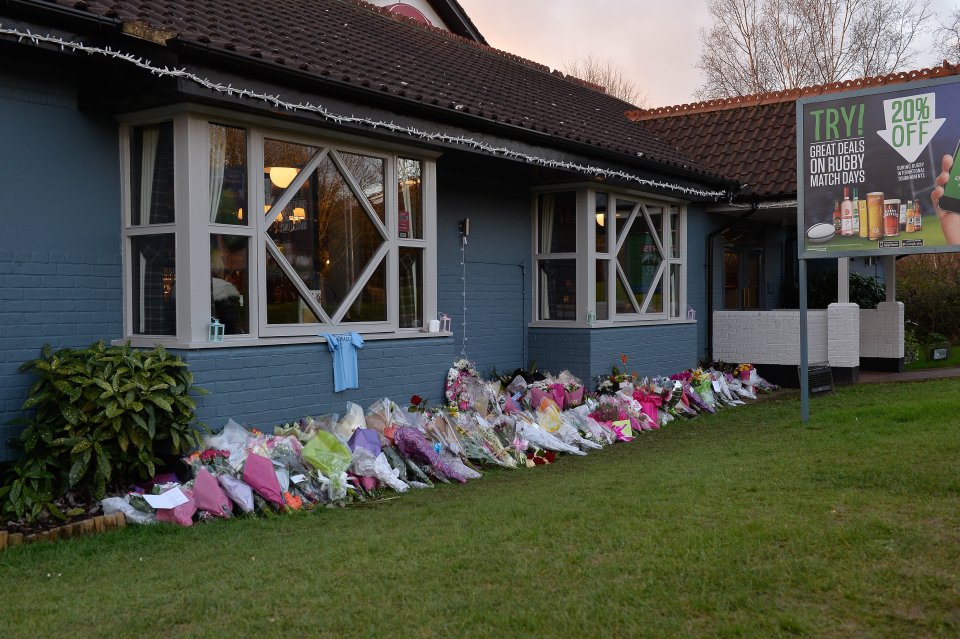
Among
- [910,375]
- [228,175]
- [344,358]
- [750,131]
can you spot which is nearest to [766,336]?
[910,375]

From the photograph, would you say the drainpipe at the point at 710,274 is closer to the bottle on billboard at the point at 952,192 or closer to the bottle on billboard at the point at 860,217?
the bottle on billboard at the point at 860,217

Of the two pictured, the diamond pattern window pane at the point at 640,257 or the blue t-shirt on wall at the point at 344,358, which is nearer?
the blue t-shirt on wall at the point at 344,358

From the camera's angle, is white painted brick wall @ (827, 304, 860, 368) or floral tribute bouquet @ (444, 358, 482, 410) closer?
floral tribute bouquet @ (444, 358, 482, 410)

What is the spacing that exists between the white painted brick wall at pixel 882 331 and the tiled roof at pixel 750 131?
292 cm

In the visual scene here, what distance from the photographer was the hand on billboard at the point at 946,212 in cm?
808

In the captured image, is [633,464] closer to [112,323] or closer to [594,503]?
[594,503]

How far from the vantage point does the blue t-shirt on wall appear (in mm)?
7617

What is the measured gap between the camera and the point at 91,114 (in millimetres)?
6758

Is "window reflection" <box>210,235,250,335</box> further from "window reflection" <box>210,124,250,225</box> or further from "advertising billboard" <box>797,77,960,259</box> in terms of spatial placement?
"advertising billboard" <box>797,77,960,259</box>

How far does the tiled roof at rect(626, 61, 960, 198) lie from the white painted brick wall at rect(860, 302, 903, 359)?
2.92 meters

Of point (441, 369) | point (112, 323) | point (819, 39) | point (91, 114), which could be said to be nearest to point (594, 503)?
point (441, 369)

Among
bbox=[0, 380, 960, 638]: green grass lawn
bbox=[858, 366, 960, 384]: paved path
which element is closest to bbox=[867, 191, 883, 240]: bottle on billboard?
bbox=[0, 380, 960, 638]: green grass lawn

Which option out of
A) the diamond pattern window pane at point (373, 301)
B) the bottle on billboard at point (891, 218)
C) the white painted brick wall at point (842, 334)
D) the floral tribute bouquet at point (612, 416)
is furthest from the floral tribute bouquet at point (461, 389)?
the white painted brick wall at point (842, 334)

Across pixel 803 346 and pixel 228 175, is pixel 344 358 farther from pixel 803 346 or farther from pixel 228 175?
pixel 803 346
